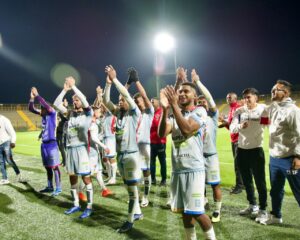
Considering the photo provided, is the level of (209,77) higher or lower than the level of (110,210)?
higher

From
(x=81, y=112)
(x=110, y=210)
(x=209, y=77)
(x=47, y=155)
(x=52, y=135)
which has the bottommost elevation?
(x=110, y=210)

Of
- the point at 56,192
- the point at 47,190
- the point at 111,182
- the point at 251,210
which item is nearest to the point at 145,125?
the point at 251,210

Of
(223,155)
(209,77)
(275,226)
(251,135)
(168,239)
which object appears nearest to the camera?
(168,239)

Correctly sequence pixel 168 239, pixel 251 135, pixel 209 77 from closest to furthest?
pixel 168 239 → pixel 251 135 → pixel 209 77

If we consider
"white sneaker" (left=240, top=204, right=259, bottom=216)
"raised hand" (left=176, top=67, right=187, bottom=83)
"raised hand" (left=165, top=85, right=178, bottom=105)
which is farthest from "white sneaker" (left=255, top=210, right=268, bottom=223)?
"raised hand" (left=165, top=85, right=178, bottom=105)

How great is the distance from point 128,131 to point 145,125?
1498 mm

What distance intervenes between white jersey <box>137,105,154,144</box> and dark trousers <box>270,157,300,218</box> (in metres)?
2.57

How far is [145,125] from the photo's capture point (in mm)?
6609

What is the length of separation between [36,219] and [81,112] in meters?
2.18

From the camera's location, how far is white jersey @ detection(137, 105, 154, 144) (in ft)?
20.9

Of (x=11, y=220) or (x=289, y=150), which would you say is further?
(x=11, y=220)

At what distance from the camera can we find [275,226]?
5.01m

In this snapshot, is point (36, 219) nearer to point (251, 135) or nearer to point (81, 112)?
point (81, 112)

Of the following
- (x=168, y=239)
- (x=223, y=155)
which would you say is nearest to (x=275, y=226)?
(x=168, y=239)
